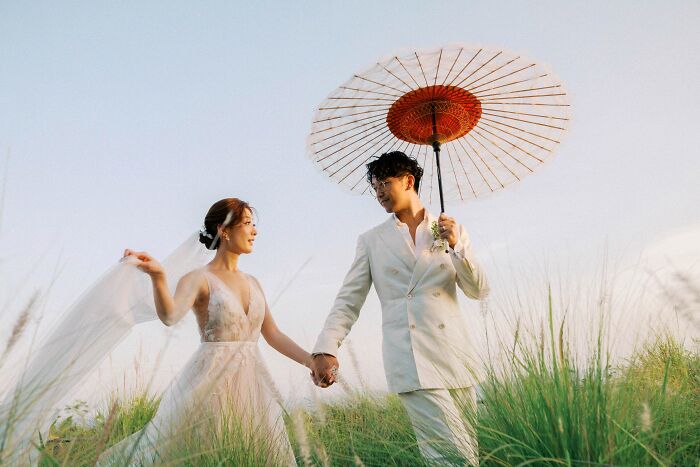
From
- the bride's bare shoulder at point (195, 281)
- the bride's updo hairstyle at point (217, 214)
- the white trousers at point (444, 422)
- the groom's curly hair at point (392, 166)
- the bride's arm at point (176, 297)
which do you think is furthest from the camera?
the bride's updo hairstyle at point (217, 214)

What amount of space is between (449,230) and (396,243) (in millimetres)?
428

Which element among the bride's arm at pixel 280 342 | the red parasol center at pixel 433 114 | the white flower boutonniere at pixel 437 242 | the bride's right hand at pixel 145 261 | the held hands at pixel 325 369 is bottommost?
the held hands at pixel 325 369

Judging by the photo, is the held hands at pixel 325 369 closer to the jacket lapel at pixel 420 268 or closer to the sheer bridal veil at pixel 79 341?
the jacket lapel at pixel 420 268

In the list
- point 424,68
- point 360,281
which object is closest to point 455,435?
point 360,281

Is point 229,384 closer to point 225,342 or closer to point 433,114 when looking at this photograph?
point 225,342

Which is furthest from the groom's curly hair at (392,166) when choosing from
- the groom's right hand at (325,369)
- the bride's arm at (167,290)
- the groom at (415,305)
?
the bride's arm at (167,290)

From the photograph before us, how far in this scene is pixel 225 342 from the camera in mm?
4184

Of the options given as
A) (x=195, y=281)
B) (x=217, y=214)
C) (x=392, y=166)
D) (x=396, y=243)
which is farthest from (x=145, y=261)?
(x=392, y=166)

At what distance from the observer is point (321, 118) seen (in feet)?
15.5

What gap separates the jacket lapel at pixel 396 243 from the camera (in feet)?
12.3

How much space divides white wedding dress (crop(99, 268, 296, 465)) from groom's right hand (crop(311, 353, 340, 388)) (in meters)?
0.28

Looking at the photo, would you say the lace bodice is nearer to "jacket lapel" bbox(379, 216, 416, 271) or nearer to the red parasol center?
"jacket lapel" bbox(379, 216, 416, 271)

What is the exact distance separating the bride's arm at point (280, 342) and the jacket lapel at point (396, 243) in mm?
1024

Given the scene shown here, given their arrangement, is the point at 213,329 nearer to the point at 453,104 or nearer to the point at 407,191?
the point at 407,191
